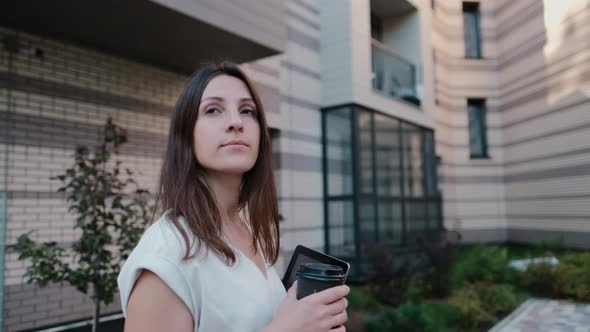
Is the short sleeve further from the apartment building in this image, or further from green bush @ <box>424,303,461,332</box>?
green bush @ <box>424,303,461,332</box>

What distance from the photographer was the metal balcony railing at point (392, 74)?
9562mm

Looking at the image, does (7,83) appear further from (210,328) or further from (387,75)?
(387,75)

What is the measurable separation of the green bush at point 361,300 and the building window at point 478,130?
29.9 ft

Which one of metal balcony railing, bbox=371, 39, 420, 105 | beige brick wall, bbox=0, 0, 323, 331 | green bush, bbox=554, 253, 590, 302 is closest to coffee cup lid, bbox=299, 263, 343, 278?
beige brick wall, bbox=0, 0, 323, 331

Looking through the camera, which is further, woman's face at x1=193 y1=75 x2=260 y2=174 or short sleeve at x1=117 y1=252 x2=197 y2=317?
woman's face at x1=193 y1=75 x2=260 y2=174

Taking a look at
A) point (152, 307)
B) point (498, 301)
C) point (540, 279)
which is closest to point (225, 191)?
point (152, 307)

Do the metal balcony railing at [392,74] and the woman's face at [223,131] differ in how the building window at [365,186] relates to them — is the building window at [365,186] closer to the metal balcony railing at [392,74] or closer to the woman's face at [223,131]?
the metal balcony railing at [392,74]

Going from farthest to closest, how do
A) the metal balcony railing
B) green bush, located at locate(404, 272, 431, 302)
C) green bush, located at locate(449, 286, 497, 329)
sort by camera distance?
the metal balcony railing, green bush, located at locate(404, 272, 431, 302), green bush, located at locate(449, 286, 497, 329)

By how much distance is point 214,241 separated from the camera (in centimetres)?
105

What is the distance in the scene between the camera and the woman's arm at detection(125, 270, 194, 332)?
91cm

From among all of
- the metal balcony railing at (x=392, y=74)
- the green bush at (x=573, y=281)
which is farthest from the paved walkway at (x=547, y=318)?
the metal balcony railing at (x=392, y=74)

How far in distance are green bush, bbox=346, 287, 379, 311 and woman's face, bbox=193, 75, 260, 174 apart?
15.5ft

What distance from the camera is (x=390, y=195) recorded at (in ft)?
29.3

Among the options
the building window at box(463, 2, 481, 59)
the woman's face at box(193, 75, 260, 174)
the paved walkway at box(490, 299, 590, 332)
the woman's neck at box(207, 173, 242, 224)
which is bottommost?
the paved walkway at box(490, 299, 590, 332)
